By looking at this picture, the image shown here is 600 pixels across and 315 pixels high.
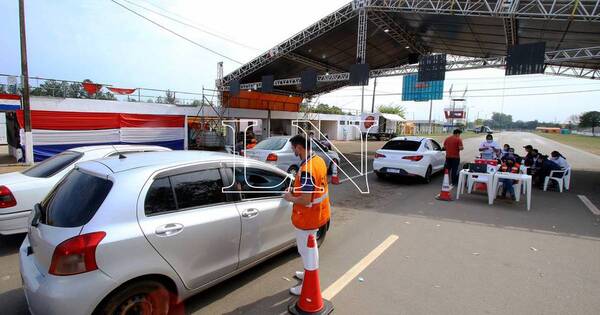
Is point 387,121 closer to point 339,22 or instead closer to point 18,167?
point 339,22

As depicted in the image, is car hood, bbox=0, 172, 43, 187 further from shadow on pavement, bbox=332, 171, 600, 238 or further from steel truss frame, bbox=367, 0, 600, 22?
steel truss frame, bbox=367, 0, 600, 22

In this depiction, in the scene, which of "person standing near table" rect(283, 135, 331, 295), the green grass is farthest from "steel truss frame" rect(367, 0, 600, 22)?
the green grass

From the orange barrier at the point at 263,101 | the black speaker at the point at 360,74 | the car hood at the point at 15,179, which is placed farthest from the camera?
the orange barrier at the point at 263,101

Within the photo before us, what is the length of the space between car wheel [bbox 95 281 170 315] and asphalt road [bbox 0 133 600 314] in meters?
0.50

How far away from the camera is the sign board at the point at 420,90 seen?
82.0 feet

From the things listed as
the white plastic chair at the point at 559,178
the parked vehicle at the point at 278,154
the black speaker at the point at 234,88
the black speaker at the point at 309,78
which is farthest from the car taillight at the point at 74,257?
the black speaker at the point at 234,88

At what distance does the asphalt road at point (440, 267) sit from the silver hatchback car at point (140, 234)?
48cm

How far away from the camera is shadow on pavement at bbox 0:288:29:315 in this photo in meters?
3.04

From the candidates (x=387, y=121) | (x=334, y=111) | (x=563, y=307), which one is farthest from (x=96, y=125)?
(x=387, y=121)

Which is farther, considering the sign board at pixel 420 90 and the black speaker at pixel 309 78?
the sign board at pixel 420 90

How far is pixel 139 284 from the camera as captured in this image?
2.53 m

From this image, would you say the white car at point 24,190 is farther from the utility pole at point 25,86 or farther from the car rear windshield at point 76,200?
the utility pole at point 25,86

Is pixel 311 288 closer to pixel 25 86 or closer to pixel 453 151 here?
pixel 453 151

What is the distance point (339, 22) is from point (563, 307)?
16830 millimetres
